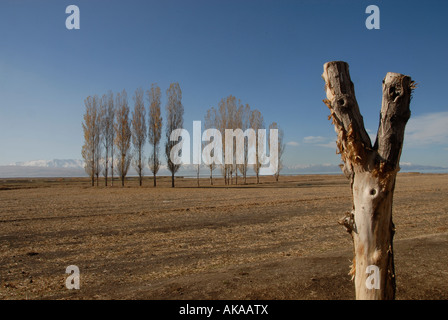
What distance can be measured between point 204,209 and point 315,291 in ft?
37.1

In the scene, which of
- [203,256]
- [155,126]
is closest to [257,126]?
[155,126]

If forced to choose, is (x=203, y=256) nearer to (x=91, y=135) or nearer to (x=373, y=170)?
(x=373, y=170)

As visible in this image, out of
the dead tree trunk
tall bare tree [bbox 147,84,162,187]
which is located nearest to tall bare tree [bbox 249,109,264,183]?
tall bare tree [bbox 147,84,162,187]

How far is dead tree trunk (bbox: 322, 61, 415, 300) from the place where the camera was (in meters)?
3.08

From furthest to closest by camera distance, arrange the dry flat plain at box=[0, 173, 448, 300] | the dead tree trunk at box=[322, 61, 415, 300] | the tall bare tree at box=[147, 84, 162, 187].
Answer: the tall bare tree at box=[147, 84, 162, 187], the dry flat plain at box=[0, 173, 448, 300], the dead tree trunk at box=[322, 61, 415, 300]

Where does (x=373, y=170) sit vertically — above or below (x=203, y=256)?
above

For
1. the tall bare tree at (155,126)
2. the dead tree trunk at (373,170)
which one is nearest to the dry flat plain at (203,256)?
the dead tree trunk at (373,170)

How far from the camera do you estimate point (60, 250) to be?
306 inches

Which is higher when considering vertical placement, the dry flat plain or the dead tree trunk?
the dead tree trunk

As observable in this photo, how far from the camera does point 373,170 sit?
3.08 m

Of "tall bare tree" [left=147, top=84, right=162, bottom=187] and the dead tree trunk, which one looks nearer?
the dead tree trunk

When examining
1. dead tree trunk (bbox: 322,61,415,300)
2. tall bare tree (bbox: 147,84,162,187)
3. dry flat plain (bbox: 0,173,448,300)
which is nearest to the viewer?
dead tree trunk (bbox: 322,61,415,300)

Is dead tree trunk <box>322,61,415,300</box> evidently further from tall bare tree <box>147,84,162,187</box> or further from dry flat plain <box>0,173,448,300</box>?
tall bare tree <box>147,84,162,187</box>
